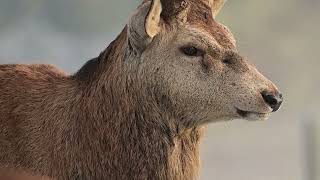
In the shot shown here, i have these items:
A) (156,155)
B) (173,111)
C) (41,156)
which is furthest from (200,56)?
(41,156)

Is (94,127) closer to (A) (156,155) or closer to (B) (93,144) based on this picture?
(B) (93,144)

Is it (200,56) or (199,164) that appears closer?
(200,56)

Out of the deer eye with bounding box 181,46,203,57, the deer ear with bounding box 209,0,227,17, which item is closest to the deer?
the deer eye with bounding box 181,46,203,57

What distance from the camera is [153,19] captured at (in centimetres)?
834

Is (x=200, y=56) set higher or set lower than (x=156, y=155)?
higher

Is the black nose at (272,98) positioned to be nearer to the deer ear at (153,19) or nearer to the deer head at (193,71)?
the deer head at (193,71)

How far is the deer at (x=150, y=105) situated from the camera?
823 centimetres

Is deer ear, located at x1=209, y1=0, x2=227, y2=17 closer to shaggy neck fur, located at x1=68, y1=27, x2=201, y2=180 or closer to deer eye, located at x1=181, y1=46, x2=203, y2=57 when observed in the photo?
deer eye, located at x1=181, y1=46, x2=203, y2=57

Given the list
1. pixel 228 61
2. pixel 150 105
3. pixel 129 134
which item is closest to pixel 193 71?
pixel 228 61

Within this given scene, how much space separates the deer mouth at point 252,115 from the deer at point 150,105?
1 centimetres

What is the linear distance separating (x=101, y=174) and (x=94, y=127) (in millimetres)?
530

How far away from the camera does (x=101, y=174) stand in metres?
8.41

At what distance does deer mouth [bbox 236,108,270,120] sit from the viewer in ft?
26.7

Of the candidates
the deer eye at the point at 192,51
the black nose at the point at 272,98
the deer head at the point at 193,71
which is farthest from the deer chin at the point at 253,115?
A: the deer eye at the point at 192,51
